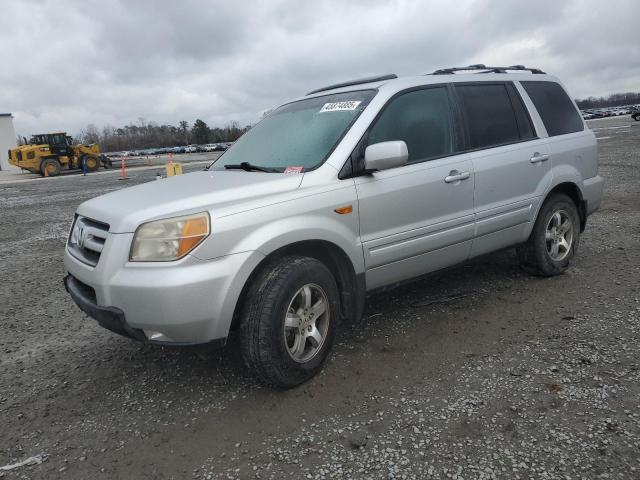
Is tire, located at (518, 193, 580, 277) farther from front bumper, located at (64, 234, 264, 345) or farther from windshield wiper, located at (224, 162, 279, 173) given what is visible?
front bumper, located at (64, 234, 264, 345)

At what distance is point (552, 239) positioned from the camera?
4.58m

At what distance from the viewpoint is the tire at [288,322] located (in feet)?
9.05

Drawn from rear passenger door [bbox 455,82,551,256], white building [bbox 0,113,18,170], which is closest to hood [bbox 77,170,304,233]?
rear passenger door [bbox 455,82,551,256]

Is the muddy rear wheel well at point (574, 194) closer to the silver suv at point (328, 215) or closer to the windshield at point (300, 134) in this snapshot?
the silver suv at point (328, 215)

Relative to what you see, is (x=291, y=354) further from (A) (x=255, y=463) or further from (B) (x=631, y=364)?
(B) (x=631, y=364)

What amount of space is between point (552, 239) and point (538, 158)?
32.0 inches

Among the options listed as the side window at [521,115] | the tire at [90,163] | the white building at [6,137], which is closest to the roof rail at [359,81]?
the side window at [521,115]

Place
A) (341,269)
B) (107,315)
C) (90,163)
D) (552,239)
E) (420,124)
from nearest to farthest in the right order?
(107,315)
(341,269)
(420,124)
(552,239)
(90,163)

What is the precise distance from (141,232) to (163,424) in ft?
3.55

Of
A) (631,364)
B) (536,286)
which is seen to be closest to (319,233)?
(631,364)

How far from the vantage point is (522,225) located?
4246 mm

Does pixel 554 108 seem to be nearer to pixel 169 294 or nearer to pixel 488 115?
pixel 488 115

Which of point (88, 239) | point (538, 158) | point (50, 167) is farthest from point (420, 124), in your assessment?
point (50, 167)

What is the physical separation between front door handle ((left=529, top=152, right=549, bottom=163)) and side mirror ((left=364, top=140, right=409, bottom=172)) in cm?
171
